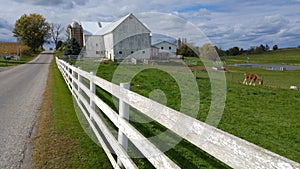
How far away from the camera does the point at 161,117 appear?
96.3 inches

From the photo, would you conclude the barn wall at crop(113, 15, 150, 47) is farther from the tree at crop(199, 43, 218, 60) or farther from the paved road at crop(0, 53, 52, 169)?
the paved road at crop(0, 53, 52, 169)

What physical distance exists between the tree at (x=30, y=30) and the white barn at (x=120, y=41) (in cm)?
3249

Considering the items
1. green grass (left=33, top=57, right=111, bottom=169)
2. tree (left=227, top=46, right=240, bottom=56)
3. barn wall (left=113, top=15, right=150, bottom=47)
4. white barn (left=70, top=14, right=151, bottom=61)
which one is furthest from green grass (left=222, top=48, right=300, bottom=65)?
green grass (left=33, top=57, right=111, bottom=169)

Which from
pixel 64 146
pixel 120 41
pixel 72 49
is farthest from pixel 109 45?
pixel 64 146

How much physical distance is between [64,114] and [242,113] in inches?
213

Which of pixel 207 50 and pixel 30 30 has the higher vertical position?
pixel 30 30

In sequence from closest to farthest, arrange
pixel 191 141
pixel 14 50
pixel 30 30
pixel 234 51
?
pixel 191 141
pixel 14 50
pixel 30 30
pixel 234 51

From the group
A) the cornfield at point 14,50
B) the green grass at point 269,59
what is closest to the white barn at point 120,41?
the cornfield at point 14,50

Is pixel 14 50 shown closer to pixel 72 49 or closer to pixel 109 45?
pixel 72 49

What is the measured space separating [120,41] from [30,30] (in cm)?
4439

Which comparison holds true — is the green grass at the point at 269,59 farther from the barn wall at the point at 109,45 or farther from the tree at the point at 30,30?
the tree at the point at 30,30

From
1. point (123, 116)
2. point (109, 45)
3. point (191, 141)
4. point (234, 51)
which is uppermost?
point (234, 51)

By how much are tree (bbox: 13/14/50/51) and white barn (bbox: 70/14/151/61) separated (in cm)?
3249

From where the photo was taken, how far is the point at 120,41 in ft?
134
